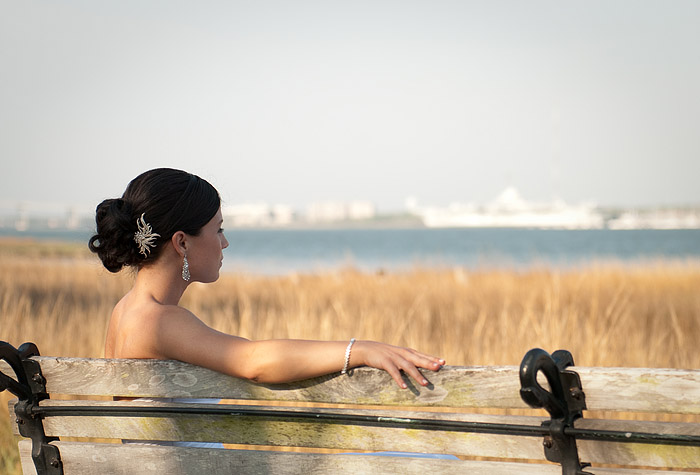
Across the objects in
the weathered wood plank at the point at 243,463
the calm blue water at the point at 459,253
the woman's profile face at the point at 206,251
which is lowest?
the calm blue water at the point at 459,253

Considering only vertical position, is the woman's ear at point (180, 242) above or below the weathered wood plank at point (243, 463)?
above

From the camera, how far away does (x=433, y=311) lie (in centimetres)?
765

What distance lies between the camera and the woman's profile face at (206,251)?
6.95 feet

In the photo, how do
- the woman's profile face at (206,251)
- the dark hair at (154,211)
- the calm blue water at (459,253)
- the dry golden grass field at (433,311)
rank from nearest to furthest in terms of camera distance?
the dark hair at (154,211)
the woman's profile face at (206,251)
the dry golden grass field at (433,311)
the calm blue water at (459,253)

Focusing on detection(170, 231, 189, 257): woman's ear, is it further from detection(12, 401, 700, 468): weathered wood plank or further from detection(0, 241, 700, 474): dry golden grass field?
detection(0, 241, 700, 474): dry golden grass field

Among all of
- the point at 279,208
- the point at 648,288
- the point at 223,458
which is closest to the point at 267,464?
the point at 223,458

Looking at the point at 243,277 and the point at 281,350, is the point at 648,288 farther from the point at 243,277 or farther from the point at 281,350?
the point at 281,350

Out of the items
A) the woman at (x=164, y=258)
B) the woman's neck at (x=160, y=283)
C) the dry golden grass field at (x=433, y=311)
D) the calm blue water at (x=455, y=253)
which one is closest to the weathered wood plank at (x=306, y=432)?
the woman at (x=164, y=258)

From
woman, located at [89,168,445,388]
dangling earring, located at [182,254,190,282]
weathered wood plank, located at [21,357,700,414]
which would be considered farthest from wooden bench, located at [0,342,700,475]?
dangling earring, located at [182,254,190,282]

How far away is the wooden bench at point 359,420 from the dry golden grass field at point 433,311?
231cm

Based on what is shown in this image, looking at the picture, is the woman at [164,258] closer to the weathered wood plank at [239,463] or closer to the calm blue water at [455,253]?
the weathered wood plank at [239,463]

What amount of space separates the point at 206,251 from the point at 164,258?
0.12m

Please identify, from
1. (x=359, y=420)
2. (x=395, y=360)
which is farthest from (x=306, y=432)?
(x=395, y=360)

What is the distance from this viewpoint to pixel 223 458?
5.15 ft
